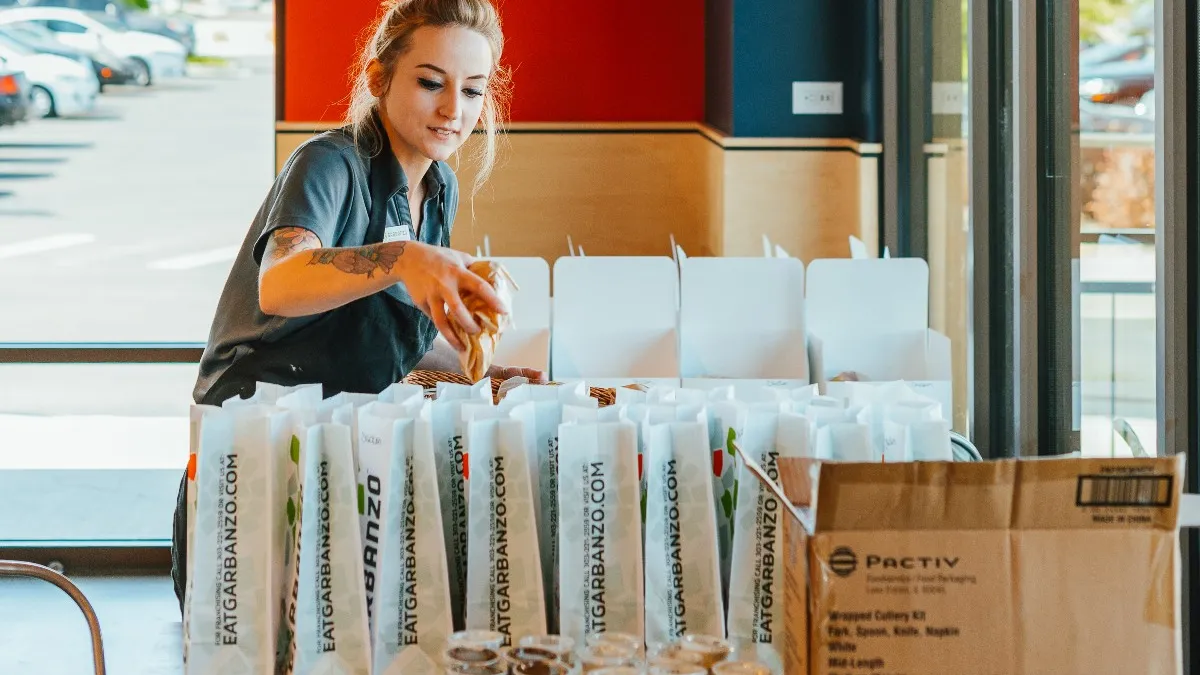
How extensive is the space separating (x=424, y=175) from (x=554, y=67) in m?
3.56

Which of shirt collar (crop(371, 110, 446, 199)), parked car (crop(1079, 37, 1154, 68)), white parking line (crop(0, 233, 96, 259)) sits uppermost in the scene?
parked car (crop(1079, 37, 1154, 68))

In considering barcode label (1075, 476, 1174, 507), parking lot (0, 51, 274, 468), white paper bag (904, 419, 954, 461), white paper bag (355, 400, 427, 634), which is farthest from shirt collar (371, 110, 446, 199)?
parking lot (0, 51, 274, 468)

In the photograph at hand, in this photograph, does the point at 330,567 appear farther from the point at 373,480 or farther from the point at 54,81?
the point at 54,81

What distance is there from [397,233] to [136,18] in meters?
3.70

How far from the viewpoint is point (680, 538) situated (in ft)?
4.25

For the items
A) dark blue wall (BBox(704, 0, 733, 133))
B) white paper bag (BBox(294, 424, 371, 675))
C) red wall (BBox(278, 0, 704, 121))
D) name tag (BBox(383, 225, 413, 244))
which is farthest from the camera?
red wall (BBox(278, 0, 704, 121))

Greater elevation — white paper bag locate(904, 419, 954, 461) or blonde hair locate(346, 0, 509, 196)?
blonde hair locate(346, 0, 509, 196)

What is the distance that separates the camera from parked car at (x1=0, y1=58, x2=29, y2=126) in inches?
203

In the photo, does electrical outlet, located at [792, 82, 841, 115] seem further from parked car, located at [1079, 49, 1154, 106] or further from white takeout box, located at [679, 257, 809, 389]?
parked car, located at [1079, 49, 1154, 106]

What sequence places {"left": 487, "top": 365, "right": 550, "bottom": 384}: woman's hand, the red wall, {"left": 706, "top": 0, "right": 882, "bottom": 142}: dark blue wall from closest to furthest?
{"left": 487, "top": 365, "right": 550, "bottom": 384}: woman's hand < {"left": 706, "top": 0, "right": 882, "bottom": 142}: dark blue wall < the red wall

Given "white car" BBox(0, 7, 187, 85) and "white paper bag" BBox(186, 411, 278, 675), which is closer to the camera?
"white paper bag" BBox(186, 411, 278, 675)

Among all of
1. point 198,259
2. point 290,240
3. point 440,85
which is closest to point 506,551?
point 290,240

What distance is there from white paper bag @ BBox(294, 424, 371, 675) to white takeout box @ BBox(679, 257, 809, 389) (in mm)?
2020

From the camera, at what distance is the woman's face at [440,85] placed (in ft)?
6.09
